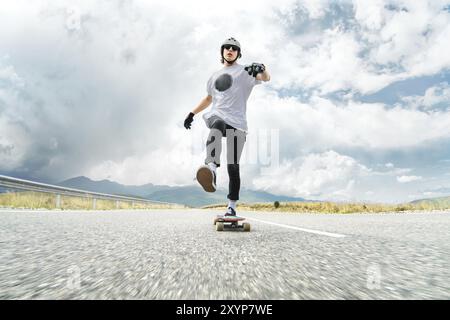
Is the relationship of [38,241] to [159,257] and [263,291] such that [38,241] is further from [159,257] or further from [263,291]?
[263,291]

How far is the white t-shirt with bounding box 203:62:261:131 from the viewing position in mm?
5012

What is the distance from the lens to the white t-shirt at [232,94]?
5.01 meters

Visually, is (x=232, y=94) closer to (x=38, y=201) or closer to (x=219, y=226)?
(x=219, y=226)

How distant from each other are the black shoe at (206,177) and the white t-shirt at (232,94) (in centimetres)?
89

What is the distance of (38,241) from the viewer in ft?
8.89

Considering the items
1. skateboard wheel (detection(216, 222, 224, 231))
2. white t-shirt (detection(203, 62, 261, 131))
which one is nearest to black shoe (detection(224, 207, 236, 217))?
skateboard wheel (detection(216, 222, 224, 231))

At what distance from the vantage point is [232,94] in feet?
16.9

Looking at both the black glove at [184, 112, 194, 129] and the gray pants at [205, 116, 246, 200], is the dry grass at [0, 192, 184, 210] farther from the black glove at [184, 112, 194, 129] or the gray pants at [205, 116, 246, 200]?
the gray pants at [205, 116, 246, 200]

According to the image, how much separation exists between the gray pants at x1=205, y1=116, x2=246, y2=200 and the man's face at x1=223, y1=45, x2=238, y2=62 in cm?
105

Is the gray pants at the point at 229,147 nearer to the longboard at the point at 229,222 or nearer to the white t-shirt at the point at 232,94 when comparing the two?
the white t-shirt at the point at 232,94

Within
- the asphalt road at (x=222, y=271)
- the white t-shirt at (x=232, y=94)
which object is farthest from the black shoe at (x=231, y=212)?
the asphalt road at (x=222, y=271)

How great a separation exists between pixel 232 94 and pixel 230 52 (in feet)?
2.25
